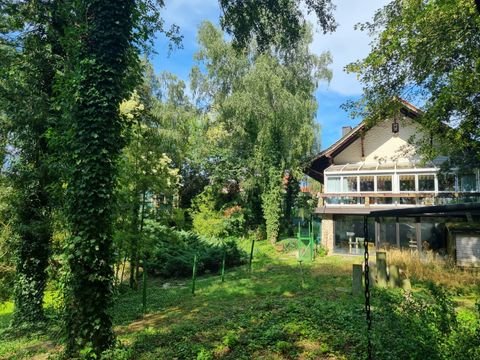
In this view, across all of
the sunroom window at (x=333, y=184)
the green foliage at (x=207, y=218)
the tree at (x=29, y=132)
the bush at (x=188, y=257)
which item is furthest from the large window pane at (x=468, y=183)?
the tree at (x=29, y=132)

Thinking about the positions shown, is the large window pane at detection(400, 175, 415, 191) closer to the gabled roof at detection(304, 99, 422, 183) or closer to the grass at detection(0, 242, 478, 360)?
the gabled roof at detection(304, 99, 422, 183)

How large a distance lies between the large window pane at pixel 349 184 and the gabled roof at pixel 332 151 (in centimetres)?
174

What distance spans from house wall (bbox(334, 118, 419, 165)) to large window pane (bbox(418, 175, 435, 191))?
3.89 feet

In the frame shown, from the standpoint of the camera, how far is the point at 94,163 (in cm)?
567

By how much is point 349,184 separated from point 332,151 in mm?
2186

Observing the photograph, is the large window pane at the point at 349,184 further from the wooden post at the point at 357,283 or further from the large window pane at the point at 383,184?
the wooden post at the point at 357,283

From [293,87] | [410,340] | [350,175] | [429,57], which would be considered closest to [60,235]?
[410,340]

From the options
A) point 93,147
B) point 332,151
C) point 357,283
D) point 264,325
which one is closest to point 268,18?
point 93,147

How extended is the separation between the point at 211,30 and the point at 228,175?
34.3 feet

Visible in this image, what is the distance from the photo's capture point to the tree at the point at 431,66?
8820 millimetres

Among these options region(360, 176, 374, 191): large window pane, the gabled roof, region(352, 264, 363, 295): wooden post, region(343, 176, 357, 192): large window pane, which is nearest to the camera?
region(352, 264, 363, 295): wooden post

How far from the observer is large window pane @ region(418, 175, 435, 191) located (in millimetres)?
17547

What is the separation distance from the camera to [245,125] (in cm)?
2316

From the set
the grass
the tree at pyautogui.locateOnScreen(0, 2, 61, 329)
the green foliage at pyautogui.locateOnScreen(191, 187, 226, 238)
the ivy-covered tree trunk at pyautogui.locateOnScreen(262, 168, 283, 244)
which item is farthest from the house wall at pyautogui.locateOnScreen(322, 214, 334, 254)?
the tree at pyautogui.locateOnScreen(0, 2, 61, 329)
